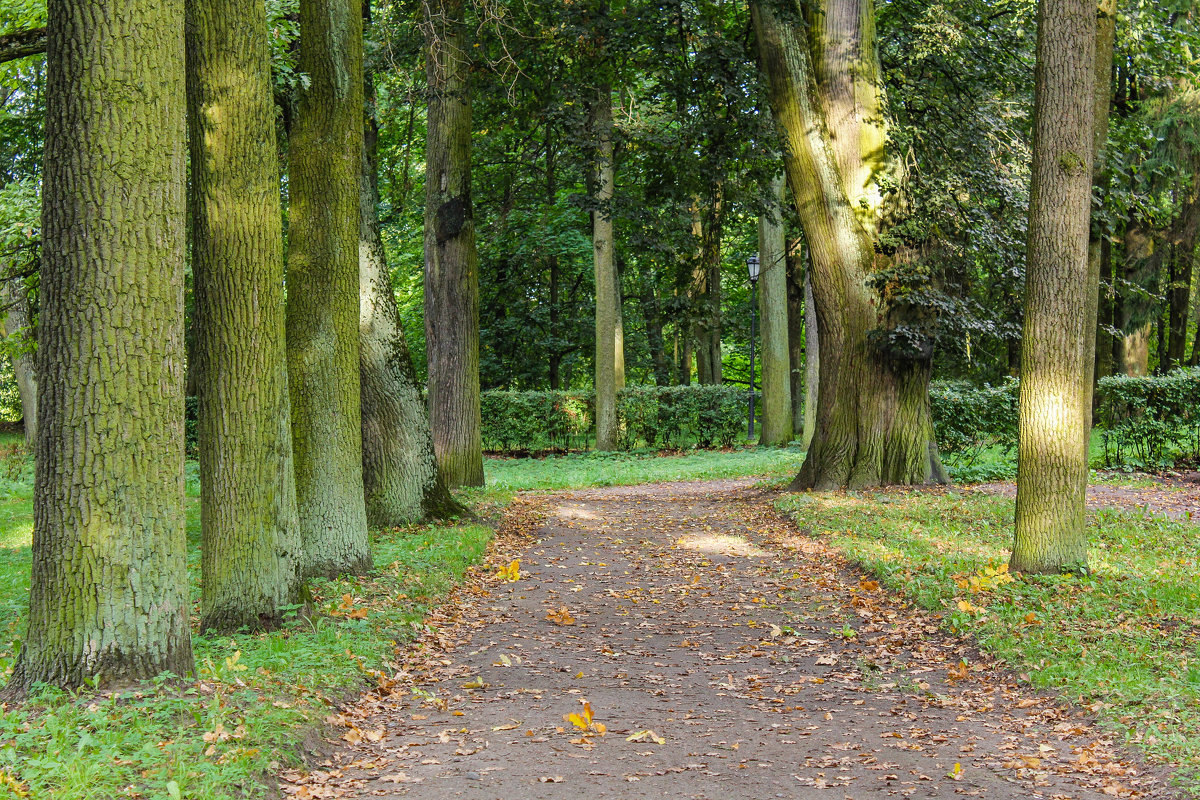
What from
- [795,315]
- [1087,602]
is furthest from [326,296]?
[795,315]

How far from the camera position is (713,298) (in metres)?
27.0

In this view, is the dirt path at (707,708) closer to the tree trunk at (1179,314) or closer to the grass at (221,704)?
the grass at (221,704)

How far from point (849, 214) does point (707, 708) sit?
922 centimetres

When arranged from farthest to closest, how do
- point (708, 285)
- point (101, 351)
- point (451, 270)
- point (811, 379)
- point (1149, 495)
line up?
point (708, 285), point (811, 379), point (451, 270), point (1149, 495), point (101, 351)

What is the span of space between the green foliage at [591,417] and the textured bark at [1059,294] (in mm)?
16327

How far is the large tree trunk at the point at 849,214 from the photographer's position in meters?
12.7

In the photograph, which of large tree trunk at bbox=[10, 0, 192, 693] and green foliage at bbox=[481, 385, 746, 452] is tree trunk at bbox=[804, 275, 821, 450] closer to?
green foliage at bbox=[481, 385, 746, 452]

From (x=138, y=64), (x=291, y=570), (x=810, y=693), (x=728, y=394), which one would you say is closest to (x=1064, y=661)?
(x=810, y=693)

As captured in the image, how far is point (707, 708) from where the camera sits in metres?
5.04

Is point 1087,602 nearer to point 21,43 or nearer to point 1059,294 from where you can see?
point 1059,294

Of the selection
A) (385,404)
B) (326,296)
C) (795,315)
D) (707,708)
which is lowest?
(707,708)

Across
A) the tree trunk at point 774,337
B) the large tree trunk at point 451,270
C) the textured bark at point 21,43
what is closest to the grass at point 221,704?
the textured bark at point 21,43

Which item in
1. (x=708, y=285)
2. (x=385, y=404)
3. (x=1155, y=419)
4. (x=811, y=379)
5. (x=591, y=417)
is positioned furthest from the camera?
(x=708, y=285)

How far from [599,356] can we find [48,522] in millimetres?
16965
